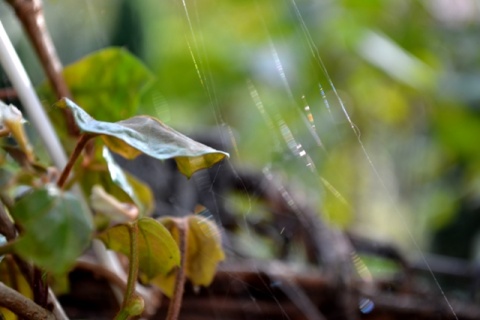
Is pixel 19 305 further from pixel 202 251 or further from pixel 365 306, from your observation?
pixel 365 306

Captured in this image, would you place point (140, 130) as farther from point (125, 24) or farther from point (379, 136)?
point (379, 136)

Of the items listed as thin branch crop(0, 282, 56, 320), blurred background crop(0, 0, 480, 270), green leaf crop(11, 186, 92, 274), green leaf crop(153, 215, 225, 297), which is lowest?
blurred background crop(0, 0, 480, 270)

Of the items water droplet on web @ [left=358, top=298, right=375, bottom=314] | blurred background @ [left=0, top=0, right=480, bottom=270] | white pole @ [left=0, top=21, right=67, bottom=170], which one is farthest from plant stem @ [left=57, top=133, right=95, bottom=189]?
blurred background @ [left=0, top=0, right=480, bottom=270]

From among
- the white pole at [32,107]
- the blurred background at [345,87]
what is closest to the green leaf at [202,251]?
the white pole at [32,107]

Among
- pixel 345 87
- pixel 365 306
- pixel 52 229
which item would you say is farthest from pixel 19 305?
pixel 345 87

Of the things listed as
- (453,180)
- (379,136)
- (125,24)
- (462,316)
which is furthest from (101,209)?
(379,136)

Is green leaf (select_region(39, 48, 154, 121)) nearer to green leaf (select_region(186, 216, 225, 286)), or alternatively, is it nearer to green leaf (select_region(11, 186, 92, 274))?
green leaf (select_region(186, 216, 225, 286))
